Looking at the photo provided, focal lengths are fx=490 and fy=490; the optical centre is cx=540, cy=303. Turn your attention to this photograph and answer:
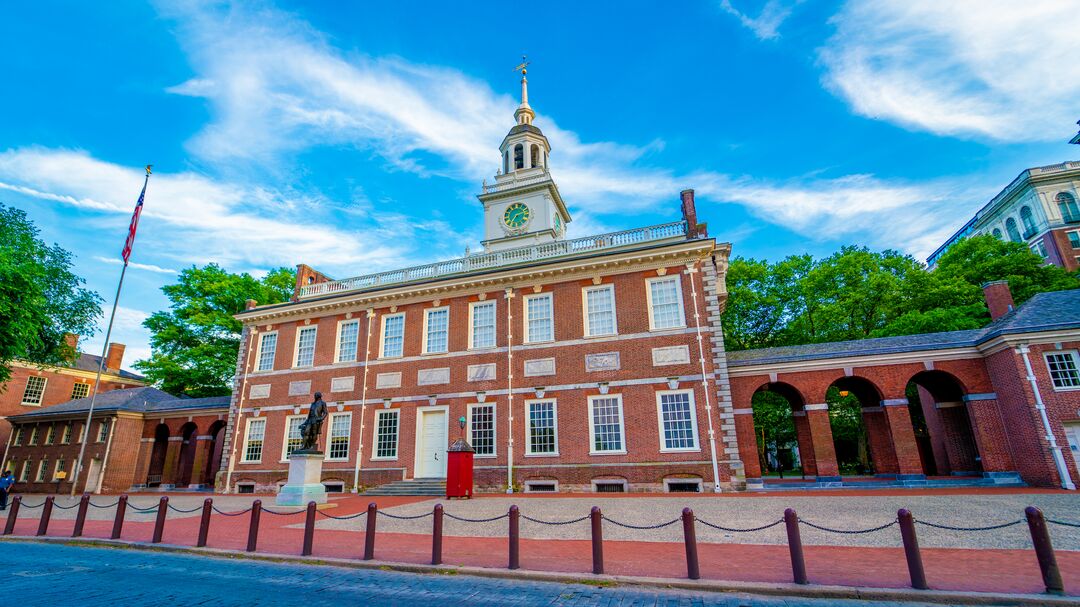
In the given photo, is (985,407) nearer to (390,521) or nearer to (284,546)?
(390,521)

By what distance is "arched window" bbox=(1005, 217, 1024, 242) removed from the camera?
4644cm

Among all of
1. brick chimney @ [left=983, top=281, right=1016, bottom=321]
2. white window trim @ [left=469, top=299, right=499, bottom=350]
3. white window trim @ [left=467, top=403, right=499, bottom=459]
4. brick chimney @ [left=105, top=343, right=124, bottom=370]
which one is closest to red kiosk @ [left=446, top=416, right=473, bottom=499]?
white window trim @ [left=467, top=403, right=499, bottom=459]

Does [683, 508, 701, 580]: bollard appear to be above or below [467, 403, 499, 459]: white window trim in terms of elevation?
below

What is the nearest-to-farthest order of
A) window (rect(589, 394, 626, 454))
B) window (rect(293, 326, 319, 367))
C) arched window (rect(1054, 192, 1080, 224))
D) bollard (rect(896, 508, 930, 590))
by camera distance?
1. bollard (rect(896, 508, 930, 590))
2. window (rect(589, 394, 626, 454))
3. window (rect(293, 326, 319, 367))
4. arched window (rect(1054, 192, 1080, 224))

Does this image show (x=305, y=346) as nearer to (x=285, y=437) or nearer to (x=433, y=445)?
(x=285, y=437)

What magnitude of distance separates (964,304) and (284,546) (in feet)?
113

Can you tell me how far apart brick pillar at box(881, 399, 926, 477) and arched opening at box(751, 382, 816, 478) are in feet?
10.4

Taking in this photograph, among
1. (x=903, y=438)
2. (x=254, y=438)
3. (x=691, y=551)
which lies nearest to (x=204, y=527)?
(x=691, y=551)

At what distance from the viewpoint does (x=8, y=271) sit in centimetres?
1703

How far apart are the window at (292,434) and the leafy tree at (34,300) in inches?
403

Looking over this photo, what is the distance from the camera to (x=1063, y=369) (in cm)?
1558

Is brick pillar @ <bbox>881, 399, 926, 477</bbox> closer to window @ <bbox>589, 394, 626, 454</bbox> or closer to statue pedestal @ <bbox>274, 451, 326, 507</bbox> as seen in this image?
window @ <bbox>589, 394, 626, 454</bbox>

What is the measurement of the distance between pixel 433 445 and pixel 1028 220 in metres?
56.1

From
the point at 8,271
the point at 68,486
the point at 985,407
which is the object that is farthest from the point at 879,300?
the point at 68,486
